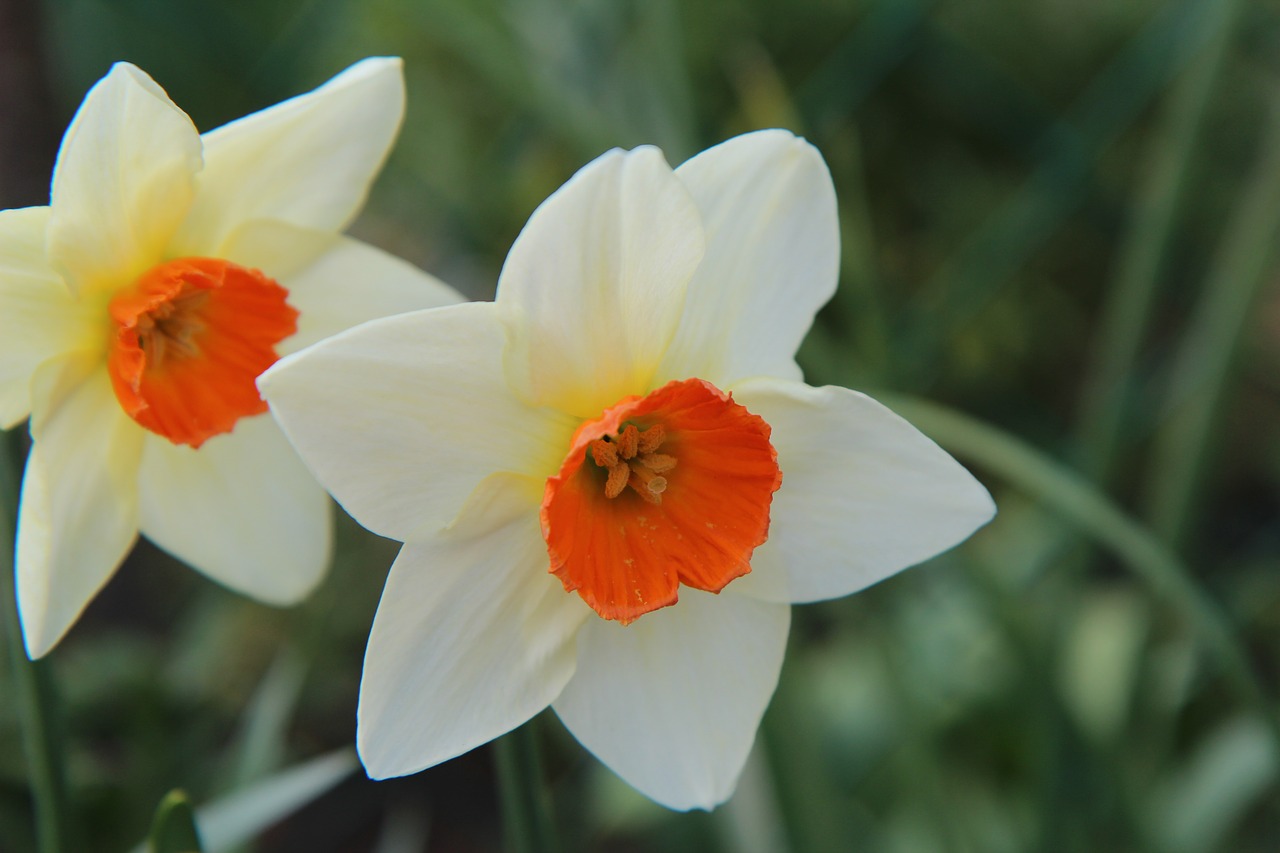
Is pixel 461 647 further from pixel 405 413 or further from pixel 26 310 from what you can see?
pixel 26 310

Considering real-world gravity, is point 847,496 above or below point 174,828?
above

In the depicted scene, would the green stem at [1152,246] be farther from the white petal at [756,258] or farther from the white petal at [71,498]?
the white petal at [71,498]

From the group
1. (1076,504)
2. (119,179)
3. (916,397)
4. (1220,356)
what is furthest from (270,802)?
(916,397)

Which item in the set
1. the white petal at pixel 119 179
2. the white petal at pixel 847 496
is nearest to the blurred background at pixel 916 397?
the white petal at pixel 119 179

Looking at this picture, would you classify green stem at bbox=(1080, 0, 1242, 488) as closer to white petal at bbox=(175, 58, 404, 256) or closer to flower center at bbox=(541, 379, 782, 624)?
flower center at bbox=(541, 379, 782, 624)

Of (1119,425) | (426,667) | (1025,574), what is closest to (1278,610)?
(1025,574)

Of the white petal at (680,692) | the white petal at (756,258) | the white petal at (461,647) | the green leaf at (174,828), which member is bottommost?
the green leaf at (174,828)

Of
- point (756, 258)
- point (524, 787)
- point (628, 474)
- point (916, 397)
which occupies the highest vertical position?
point (756, 258)
